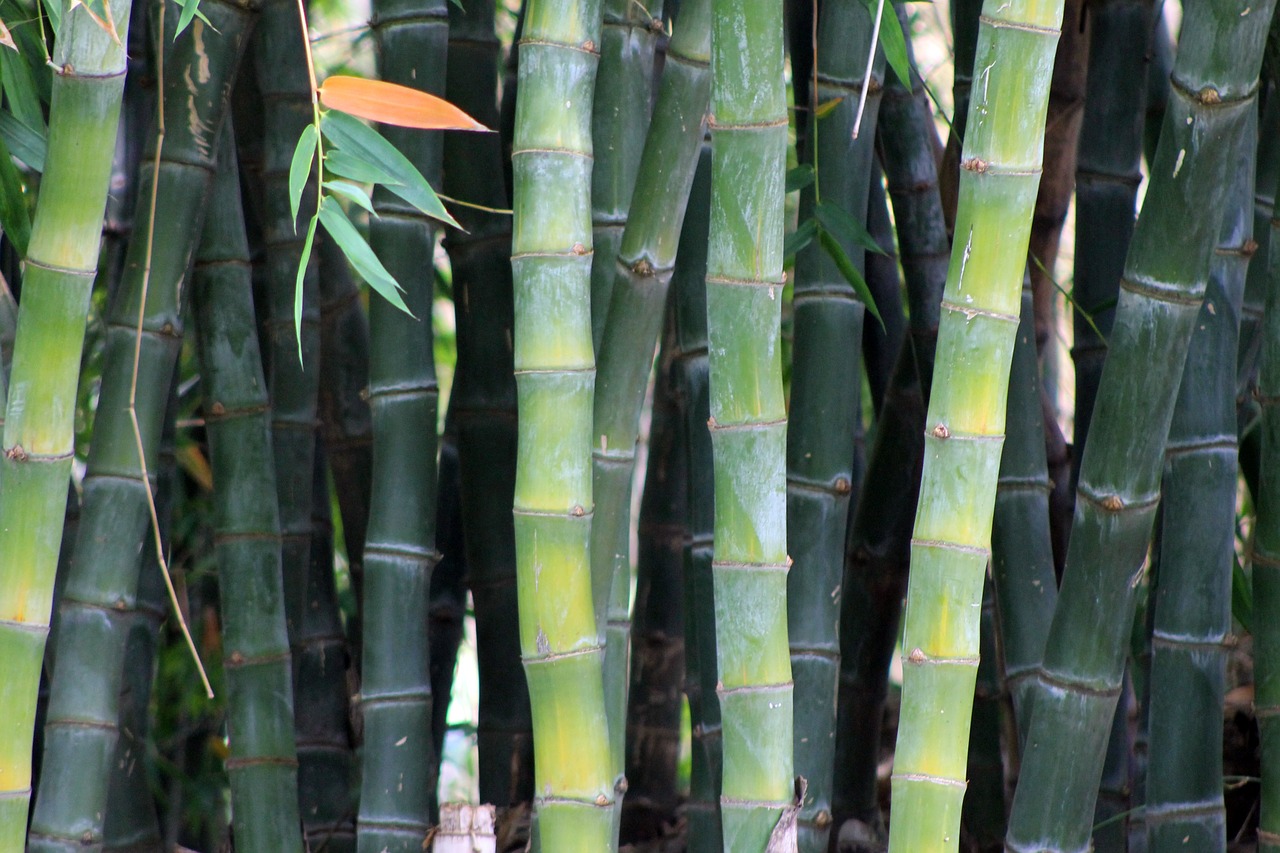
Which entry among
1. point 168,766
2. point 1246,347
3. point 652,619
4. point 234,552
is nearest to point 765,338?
point 234,552

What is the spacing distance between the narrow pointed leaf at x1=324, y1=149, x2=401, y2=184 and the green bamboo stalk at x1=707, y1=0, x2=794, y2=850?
17 cm

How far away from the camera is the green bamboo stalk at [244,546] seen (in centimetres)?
101

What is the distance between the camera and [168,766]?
1413 mm

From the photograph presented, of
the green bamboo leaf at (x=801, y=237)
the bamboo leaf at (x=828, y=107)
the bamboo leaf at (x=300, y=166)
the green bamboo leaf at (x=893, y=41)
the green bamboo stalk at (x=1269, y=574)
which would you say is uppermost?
the bamboo leaf at (x=828, y=107)

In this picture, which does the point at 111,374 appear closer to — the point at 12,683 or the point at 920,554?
the point at 12,683

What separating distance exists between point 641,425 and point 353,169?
453 mm

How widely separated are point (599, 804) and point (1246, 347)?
77cm

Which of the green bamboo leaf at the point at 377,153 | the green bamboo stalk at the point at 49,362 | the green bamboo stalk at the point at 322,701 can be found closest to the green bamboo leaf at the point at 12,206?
the green bamboo stalk at the point at 49,362

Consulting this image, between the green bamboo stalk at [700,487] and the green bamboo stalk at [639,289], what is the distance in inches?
7.7

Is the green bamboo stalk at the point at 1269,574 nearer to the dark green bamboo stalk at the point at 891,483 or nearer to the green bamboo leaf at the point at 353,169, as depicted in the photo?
the dark green bamboo stalk at the point at 891,483

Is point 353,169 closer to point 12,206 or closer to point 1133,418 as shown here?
point 12,206

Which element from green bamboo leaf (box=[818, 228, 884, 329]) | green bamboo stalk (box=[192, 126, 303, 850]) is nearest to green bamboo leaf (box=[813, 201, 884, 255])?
green bamboo leaf (box=[818, 228, 884, 329])

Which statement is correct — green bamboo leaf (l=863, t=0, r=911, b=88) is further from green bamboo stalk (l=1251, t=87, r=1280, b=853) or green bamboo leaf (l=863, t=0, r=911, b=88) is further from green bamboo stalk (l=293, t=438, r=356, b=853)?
green bamboo stalk (l=293, t=438, r=356, b=853)

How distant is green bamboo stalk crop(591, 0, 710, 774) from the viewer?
2.40 feet
